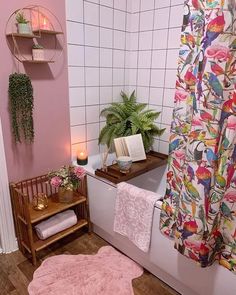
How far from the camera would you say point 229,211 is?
1260 mm

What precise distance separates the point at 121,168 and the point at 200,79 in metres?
0.98

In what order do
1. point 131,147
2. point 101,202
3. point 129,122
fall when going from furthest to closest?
point 129,122
point 131,147
point 101,202

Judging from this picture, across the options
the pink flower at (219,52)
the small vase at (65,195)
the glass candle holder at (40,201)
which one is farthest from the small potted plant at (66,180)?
the pink flower at (219,52)

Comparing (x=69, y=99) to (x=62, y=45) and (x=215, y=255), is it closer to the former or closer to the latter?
(x=62, y=45)

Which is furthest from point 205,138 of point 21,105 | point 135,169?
point 21,105

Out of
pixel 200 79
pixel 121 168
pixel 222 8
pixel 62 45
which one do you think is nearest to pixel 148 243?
pixel 121 168

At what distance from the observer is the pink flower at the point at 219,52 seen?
3.33 ft

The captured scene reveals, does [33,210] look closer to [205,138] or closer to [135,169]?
[135,169]

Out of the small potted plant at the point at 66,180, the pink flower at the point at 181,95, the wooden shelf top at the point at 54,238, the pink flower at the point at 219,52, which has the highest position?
the pink flower at the point at 219,52

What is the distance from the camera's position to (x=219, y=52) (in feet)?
3.35

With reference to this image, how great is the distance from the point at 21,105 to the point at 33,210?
2.55 feet

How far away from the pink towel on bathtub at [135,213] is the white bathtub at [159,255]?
47 mm

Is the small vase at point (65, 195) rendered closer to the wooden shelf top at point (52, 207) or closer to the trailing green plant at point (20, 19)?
the wooden shelf top at point (52, 207)

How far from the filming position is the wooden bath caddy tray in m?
1.81
